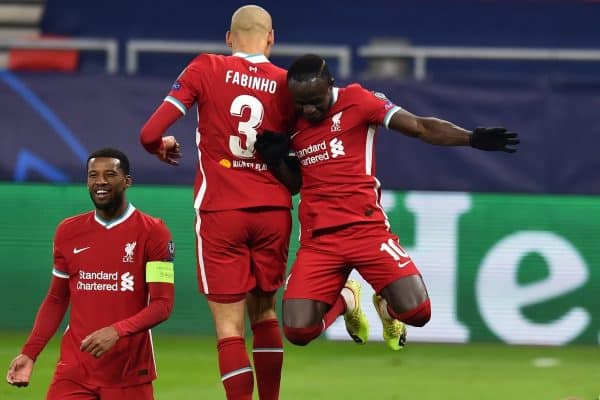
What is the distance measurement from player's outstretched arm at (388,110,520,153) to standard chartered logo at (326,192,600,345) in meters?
4.03

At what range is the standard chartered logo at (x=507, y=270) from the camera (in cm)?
1149

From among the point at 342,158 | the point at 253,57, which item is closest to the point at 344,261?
the point at 342,158

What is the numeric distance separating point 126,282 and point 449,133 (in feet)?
6.01

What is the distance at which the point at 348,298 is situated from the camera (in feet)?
27.2

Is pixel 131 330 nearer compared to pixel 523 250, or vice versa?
pixel 131 330

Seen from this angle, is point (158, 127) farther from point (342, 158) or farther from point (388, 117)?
point (388, 117)

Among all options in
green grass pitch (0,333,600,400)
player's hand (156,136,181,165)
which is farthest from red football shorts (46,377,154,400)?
green grass pitch (0,333,600,400)

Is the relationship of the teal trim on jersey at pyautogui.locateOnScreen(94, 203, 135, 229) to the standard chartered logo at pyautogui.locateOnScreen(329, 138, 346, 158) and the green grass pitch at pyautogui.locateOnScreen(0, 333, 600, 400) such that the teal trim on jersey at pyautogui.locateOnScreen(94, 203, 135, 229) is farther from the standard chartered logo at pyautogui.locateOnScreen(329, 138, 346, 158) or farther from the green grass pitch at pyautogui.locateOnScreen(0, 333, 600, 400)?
the green grass pitch at pyautogui.locateOnScreen(0, 333, 600, 400)

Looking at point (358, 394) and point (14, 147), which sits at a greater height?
point (14, 147)

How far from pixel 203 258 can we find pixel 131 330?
997 mm

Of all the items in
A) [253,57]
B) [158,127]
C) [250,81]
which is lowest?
[158,127]

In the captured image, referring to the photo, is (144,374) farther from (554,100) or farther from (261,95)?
(554,100)

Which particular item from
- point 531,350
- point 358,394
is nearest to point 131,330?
point 358,394

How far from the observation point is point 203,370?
1028 cm
